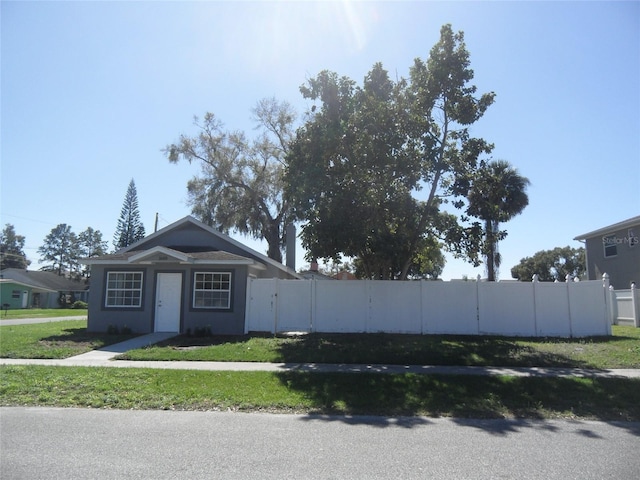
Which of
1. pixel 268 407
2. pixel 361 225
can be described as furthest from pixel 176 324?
pixel 268 407

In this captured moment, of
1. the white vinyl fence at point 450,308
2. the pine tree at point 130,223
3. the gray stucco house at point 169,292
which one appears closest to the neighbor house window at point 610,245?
the white vinyl fence at point 450,308

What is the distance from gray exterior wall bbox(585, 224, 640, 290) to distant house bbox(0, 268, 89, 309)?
53054mm

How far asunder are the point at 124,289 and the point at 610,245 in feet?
90.7

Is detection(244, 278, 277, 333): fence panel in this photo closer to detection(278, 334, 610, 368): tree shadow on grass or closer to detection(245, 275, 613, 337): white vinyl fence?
detection(245, 275, 613, 337): white vinyl fence

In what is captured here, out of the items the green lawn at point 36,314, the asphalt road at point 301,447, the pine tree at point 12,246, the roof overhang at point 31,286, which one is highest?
the pine tree at point 12,246

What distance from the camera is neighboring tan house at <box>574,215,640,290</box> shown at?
86.7 feet

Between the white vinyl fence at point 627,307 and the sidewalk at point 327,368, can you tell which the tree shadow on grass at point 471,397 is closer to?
the sidewalk at point 327,368

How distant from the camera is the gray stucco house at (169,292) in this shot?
684 inches

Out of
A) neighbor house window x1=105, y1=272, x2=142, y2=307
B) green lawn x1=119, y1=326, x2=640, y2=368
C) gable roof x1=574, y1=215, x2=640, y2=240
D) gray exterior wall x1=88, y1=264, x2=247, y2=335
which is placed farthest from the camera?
gable roof x1=574, y1=215, x2=640, y2=240

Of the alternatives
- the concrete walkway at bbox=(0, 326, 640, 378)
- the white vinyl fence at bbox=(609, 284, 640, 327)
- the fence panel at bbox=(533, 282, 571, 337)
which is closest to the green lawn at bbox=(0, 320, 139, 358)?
the concrete walkway at bbox=(0, 326, 640, 378)

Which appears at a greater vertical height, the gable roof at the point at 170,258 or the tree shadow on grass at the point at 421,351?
the gable roof at the point at 170,258

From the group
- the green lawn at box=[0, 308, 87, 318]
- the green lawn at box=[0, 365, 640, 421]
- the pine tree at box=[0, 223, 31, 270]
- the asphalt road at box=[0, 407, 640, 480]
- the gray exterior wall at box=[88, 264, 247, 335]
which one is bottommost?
the asphalt road at box=[0, 407, 640, 480]

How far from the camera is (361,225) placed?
15297mm

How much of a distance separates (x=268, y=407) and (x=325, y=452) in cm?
238
